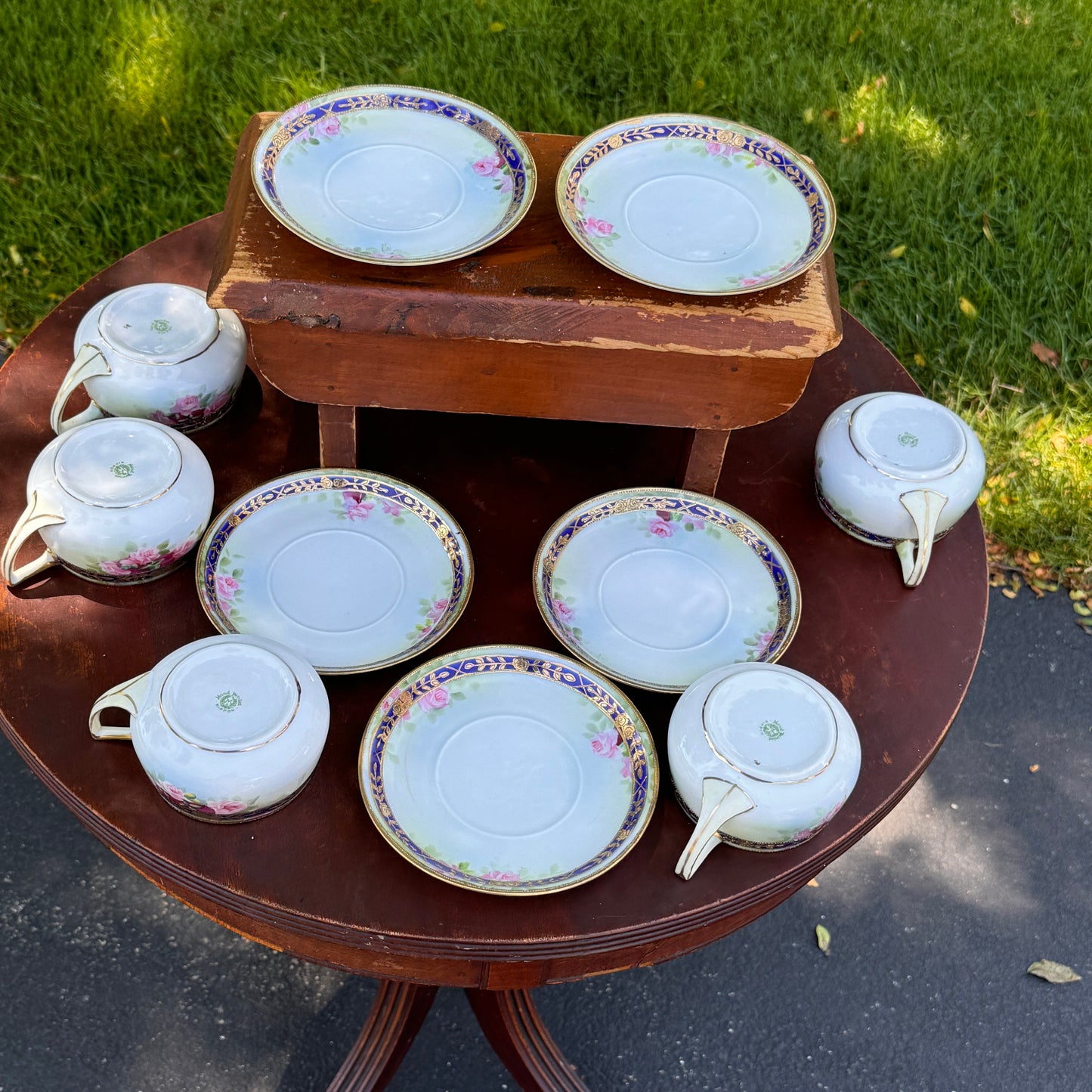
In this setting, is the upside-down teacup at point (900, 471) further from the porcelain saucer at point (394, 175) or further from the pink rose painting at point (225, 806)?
the pink rose painting at point (225, 806)

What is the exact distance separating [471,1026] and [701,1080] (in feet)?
1.43

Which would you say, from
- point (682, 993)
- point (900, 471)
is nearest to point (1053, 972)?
point (682, 993)

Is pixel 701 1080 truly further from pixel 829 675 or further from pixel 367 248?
pixel 367 248

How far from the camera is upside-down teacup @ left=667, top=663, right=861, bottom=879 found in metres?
1.38

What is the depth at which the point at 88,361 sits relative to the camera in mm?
1729

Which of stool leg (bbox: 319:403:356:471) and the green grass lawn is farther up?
stool leg (bbox: 319:403:356:471)

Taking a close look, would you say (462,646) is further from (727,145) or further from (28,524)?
(727,145)

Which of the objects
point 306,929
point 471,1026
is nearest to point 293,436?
point 306,929

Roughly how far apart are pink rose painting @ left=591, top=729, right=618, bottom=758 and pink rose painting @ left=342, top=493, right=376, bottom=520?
0.50 metres

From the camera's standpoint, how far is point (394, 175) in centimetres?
162

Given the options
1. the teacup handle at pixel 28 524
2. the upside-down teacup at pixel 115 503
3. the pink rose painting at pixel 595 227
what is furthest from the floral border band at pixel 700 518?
the teacup handle at pixel 28 524

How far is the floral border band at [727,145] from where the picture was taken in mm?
1597

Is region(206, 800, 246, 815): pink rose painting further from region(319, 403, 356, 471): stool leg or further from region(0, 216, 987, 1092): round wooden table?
region(319, 403, 356, 471): stool leg

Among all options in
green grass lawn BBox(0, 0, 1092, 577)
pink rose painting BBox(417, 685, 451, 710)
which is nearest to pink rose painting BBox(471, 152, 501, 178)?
pink rose painting BBox(417, 685, 451, 710)
